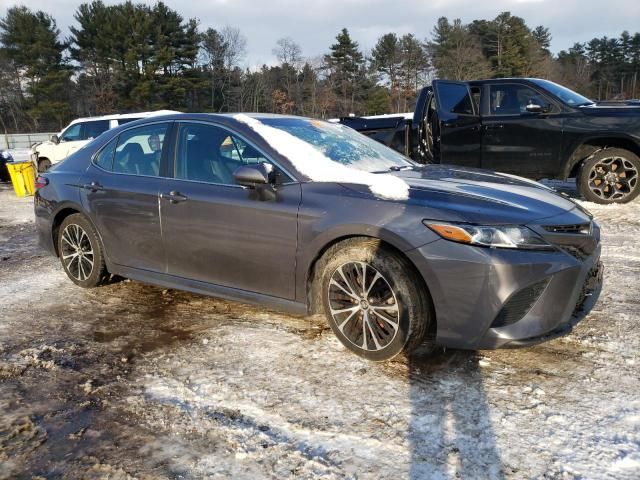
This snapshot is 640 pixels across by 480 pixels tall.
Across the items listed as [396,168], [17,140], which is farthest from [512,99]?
[17,140]

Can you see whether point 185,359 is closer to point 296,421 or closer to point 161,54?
point 296,421

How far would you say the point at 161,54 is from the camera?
4725 centimetres

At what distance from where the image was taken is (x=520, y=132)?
752 centimetres

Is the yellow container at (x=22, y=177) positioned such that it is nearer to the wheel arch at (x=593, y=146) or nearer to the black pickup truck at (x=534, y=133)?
the black pickup truck at (x=534, y=133)

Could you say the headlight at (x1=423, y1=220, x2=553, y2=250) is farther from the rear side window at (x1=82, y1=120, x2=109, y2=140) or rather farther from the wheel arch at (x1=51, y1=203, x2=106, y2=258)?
the rear side window at (x1=82, y1=120, x2=109, y2=140)

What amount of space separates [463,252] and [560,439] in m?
0.98

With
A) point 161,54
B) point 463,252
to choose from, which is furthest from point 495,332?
point 161,54

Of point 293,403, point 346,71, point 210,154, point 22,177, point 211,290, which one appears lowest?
point 293,403

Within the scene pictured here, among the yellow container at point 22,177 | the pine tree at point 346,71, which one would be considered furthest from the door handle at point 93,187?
the pine tree at point 346,71

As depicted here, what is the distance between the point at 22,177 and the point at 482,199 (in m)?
13.1

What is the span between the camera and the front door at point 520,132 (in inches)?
288

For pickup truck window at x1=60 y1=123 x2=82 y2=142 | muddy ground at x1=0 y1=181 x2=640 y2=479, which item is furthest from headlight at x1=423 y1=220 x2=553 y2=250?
pickup truck window at x1=60 y1=123 x2=82 y2=142

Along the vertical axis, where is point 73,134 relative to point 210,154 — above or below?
above

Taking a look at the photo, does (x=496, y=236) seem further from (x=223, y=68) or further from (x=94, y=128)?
(x=223, y=68)
